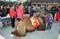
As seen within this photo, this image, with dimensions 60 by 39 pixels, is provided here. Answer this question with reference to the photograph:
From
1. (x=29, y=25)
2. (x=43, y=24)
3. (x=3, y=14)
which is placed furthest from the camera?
(x=3, y=14)

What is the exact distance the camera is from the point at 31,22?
35.6 ft

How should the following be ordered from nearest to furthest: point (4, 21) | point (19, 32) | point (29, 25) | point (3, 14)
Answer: point (19, 32), point (29, 25), point (4, 21), point (3, 14)

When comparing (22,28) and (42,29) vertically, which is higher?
(22,28)

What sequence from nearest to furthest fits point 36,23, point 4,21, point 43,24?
point 36,23, point 43,24, point 4,21

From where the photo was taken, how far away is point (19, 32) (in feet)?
32.7

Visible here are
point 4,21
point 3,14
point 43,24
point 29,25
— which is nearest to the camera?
point 29,25

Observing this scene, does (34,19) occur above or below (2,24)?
above

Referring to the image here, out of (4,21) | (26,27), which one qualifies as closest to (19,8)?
(4,21)

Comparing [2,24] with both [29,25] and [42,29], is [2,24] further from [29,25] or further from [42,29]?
[29,25]

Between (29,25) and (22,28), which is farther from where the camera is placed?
(29,25)

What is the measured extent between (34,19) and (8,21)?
406cm

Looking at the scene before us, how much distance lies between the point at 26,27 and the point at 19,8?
2.67 metres

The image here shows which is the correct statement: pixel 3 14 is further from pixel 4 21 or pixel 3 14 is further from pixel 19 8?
pixel 19 8

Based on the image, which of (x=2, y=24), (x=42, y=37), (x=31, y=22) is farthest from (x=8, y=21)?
(x=42, y=37)
